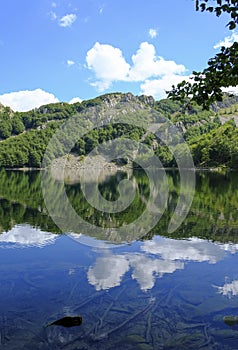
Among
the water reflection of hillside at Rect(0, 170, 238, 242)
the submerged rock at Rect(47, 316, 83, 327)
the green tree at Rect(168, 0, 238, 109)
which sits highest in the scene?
the green tree at Rect(168, 0, 238, 109)

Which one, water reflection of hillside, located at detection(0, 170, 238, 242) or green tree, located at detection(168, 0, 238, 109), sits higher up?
green tree, located at detection(168, 0, 238, 109)

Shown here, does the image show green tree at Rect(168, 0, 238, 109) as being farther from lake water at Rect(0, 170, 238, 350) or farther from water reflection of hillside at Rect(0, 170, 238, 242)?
water reflection of hillside at Rect(0, 170, 238, 242)

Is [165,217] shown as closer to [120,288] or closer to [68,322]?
[120,288]

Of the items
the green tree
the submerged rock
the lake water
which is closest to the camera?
the green tree

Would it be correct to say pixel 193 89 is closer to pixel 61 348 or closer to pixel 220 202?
pixel 61 348

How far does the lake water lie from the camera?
10789 millimetres

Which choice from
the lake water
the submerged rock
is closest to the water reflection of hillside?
the lake water

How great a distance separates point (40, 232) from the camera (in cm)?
2775

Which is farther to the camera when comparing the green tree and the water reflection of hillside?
the water reflection of hillside

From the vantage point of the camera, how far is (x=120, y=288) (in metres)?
Result: 15.1

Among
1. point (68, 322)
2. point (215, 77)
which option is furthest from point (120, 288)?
point (215, 77)

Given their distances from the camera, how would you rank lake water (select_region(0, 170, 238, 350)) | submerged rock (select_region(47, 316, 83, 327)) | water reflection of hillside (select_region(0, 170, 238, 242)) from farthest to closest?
water reflection of hillside (select_region(0, 170, 238, 242))
submerged rock (select_region(47, 316, 83, 327))
lake water (select_region(0, 170, 238, 350))

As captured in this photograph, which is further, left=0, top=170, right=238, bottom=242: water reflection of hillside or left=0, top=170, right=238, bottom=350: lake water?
left=0, top=170, right=238, bottom=242: water reflection of hillside

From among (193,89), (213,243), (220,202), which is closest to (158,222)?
(213,243)
